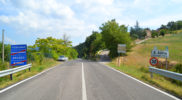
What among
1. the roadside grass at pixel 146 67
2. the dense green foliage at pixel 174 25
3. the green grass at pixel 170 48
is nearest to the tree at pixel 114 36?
the roadside grass at pixel 146 67

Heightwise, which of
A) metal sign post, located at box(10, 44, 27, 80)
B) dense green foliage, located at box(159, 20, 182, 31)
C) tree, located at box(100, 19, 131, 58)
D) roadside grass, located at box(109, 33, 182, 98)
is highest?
dense green foliage, located at box(159, 20, 182, 31)

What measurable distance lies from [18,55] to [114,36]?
29.8 m

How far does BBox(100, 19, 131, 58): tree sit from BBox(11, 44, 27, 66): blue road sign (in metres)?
28.9

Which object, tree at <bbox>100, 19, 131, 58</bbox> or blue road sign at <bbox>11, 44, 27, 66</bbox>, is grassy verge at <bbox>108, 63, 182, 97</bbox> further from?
tree at <bbox>100, 19, 131, 58</bbox>

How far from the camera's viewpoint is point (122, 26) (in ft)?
140

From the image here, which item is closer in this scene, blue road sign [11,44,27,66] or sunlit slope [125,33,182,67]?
blue road sign [11,44,27,66]

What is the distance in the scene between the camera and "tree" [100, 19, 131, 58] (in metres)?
38.5

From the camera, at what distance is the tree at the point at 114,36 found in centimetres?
3853

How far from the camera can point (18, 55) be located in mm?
12570

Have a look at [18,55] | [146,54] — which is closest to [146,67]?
[146,54]

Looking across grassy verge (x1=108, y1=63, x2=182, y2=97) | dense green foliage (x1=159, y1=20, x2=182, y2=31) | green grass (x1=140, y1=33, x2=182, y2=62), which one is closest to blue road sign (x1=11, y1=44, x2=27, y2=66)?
grassy verge (x1=108, y1=63, x2=182, y2=97)

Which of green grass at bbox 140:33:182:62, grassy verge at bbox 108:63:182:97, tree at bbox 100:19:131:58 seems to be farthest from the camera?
tree at bbox 100:19:131:58

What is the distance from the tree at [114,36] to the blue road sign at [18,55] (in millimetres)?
28899

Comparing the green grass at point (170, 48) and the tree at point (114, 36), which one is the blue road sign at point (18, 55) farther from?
the tree at point (114, 36)
